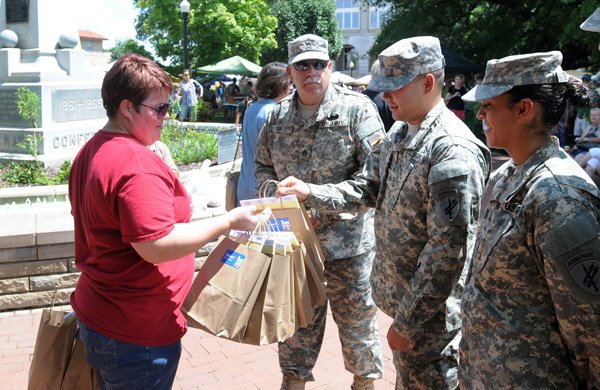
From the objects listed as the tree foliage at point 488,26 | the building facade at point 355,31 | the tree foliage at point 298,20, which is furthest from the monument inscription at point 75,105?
the building facade at point 355,31

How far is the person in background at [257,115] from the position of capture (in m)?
4.80

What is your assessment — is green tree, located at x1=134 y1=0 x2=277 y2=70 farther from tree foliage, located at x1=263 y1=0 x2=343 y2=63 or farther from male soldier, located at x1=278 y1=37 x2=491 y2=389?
male soldier, located at x1=278 y1=37 x2=491 y2=389

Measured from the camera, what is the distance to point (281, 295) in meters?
2.39

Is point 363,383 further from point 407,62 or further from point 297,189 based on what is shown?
point 407,62

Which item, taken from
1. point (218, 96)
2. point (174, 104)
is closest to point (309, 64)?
point (174, 104)

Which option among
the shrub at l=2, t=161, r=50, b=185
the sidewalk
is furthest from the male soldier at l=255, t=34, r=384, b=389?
the shrub at l=2, t=161, r=50, b=185

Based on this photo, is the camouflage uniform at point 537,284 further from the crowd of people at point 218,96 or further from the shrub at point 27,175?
the crowd of people at point 218,96

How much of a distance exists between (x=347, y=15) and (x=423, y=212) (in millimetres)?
64927

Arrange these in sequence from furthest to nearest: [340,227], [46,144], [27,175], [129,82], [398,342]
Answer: [46,144]
[27,175]
[340,227]
[398,342]
[129,82]

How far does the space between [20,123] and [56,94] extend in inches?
24.9

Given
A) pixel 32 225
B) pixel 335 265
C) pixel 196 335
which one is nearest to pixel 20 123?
pixel 32 225

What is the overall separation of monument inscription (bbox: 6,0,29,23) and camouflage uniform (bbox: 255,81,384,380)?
7.19 metres

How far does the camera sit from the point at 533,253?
1.89m

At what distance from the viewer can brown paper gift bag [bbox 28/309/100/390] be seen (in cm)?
249
